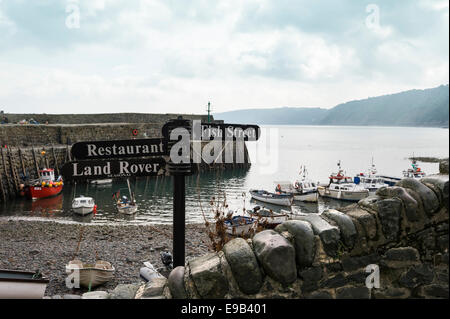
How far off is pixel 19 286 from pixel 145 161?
3383 millimetres

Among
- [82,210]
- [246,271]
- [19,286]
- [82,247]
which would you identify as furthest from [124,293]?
[82,210]

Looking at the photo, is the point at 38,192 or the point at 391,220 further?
the point at 38,192

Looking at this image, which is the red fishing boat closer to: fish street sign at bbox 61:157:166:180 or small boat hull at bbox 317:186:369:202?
small boat hull at bbox 317:186:369:202

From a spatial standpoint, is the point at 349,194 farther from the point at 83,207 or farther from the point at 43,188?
the point at 43,188

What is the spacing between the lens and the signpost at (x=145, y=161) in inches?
195

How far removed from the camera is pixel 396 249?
124 inches

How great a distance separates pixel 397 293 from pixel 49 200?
103 ft

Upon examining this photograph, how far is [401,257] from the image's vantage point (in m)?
3.13

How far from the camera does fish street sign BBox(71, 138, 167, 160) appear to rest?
197 inches

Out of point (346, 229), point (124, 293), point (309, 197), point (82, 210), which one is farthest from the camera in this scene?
point (309, 197)

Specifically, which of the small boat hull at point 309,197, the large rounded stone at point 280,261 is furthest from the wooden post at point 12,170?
the large rounded stone at point 280,261

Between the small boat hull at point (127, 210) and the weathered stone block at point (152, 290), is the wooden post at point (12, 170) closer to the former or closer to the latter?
the small boat hull at point (127, 210)

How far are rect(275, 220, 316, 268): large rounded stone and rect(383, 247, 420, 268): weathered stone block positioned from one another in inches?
26.0
